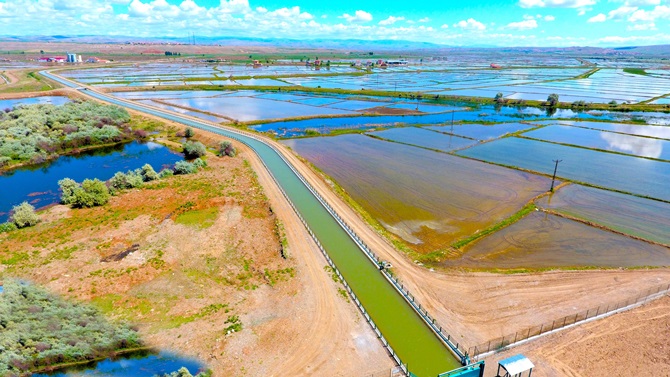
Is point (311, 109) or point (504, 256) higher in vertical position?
point (311, 109)

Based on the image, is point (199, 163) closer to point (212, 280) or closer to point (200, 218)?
point (200, 218)

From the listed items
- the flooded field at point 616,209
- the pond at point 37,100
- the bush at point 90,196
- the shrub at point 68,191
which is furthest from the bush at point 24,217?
the pond at point 37,100

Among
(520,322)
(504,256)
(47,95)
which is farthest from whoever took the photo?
(47,95)

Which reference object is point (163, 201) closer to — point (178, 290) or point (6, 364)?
point (178, 290)

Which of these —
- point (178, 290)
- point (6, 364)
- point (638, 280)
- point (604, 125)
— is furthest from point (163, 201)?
point (604, 125)

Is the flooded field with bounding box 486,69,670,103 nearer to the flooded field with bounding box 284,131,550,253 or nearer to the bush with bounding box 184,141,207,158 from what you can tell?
the flooded field with bounding box 284,131,550,253

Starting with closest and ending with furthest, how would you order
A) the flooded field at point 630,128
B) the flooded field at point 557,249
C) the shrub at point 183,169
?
1. the flooded field at point 557,249
2. the shrub at point 183,169
3. the flooded field at point 630,128

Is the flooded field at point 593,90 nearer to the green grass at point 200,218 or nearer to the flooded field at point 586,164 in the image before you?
the flooded field at point 586,164
